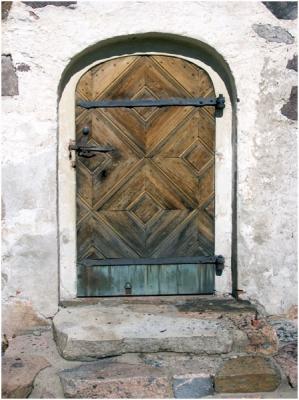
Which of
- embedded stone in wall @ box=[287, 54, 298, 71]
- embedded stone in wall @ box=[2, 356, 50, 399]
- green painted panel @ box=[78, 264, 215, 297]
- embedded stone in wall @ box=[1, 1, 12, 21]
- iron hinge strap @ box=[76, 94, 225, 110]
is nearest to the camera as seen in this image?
embedded stone in wall @ box=[2, 356, 50, 399]

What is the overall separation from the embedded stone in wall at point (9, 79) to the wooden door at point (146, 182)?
0.43 metres

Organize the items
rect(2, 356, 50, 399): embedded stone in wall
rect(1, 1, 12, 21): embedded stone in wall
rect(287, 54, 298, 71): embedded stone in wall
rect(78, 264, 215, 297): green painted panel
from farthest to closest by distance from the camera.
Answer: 1. rect(78, 264, 215, 297): green painted panel
2. rect(287, 54, 298, 71): embedded stone in wall
3. rect(1, 1, 12, 21): embedded stone in wall
4. rect(2, 356, 50, 399): embedded stone in wall

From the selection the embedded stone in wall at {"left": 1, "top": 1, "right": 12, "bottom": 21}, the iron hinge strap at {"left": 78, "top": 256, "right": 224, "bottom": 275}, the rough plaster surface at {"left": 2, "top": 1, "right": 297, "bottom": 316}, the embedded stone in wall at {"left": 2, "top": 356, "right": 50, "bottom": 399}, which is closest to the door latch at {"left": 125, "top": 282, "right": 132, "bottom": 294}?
the iron hinge strap at {"left": 78, "top": 256, "right": 224, "bottom": 275}

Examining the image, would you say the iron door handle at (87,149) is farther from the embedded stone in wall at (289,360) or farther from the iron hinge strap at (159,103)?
the embedded stone in wall at (289,360)

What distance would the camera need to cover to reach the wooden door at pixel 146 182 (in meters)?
3.98

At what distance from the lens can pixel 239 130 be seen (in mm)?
3863

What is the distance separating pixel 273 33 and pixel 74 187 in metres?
1.69

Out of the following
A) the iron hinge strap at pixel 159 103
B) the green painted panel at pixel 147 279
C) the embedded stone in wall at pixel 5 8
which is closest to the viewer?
the embedded stone in wall at pixel 5 8

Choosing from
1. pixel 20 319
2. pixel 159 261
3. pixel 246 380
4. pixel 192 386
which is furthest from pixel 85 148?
pixel 246 380

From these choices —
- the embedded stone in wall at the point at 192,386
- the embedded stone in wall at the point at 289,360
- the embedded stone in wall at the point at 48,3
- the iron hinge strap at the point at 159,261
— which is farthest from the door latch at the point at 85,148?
the embedded stone in wall at the point at 289,360

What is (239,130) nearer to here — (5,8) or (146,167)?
(146,167)

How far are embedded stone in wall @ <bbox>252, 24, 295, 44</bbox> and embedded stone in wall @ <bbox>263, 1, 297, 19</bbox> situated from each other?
0.08 meters

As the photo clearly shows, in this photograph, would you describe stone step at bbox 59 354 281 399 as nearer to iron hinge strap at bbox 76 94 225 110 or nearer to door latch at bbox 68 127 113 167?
door latch at bbox 68 127 113 167

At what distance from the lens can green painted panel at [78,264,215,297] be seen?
405cm
